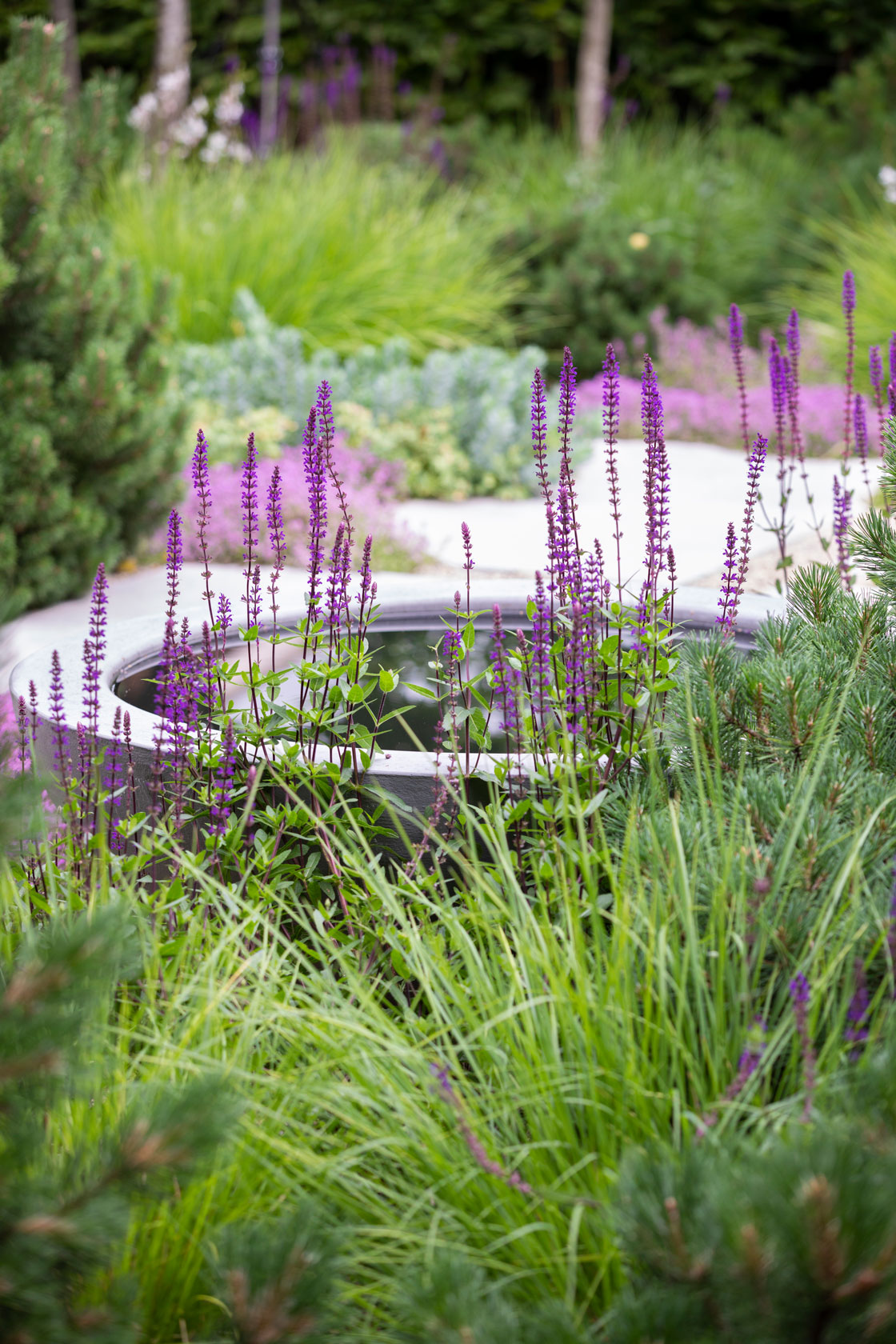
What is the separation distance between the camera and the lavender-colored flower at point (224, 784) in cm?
213

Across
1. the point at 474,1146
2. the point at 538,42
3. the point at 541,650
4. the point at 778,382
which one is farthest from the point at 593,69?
the point at 474,1146

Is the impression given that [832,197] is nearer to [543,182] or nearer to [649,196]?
[649,196]

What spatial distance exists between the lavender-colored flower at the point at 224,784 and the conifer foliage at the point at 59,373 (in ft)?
7.49

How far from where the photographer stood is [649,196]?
11.0 meters

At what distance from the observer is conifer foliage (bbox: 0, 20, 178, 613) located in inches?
173

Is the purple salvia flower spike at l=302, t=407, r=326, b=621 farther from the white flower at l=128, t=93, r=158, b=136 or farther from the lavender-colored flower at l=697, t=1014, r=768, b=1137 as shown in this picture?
the white flower at l=128, t=93, r=158, b=136

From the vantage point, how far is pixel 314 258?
813 cm

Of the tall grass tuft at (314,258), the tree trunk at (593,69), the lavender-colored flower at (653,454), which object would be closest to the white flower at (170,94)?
the tall grass tuft at (314,258)

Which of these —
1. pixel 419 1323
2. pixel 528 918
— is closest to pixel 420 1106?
pixel 528 918

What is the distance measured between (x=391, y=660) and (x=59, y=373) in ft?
7.46

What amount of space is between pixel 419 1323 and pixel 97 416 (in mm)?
3979

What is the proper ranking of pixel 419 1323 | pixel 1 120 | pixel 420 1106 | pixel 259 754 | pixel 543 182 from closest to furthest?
pixel 419 1323
pixel 420 1106
pixel 259 754
pixel 1 120
pixel 543 182

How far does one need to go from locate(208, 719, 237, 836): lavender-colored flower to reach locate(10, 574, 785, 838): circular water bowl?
0.15m

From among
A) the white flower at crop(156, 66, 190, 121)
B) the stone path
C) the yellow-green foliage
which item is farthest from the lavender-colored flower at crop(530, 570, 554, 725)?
the white flower at crop(156, 66, 190, 121)
